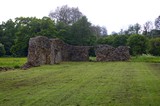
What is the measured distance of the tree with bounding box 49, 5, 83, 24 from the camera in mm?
82750

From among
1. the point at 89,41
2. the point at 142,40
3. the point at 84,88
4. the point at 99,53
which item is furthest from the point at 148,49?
the point at 84,88

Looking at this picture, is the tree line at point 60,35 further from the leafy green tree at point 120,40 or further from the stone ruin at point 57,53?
the stone ruin at point 57,53

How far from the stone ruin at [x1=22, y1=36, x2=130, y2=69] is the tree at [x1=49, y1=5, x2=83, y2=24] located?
29.8m

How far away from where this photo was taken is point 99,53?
5272 cm

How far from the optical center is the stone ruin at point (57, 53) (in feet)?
115

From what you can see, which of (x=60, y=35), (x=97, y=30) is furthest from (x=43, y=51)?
(x=97, y=30)

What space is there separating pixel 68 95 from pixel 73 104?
6.33 feet

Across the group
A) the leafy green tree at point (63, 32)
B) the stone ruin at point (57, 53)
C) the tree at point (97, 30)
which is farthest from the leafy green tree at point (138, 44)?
the tree at point (97, 30)

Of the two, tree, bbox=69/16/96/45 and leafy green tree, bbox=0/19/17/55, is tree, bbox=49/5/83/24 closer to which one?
leafy green tree, bbox=0/19/17/55

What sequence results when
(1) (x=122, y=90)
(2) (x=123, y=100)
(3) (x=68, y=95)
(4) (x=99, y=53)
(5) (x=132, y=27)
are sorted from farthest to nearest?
(5) (x=132, y=27)
(4) (x=99, y=53)
(1) (x=122, y=90)
(3) (x=68, y=95)
(2) (x=123, y=100)

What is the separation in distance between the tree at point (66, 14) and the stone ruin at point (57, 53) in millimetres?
29818

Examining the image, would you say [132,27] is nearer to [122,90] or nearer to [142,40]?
[142,40]

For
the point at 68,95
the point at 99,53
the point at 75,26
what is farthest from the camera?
the point at 75,26

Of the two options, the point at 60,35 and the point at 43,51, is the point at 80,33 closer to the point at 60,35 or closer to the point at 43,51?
the point at 60,35
